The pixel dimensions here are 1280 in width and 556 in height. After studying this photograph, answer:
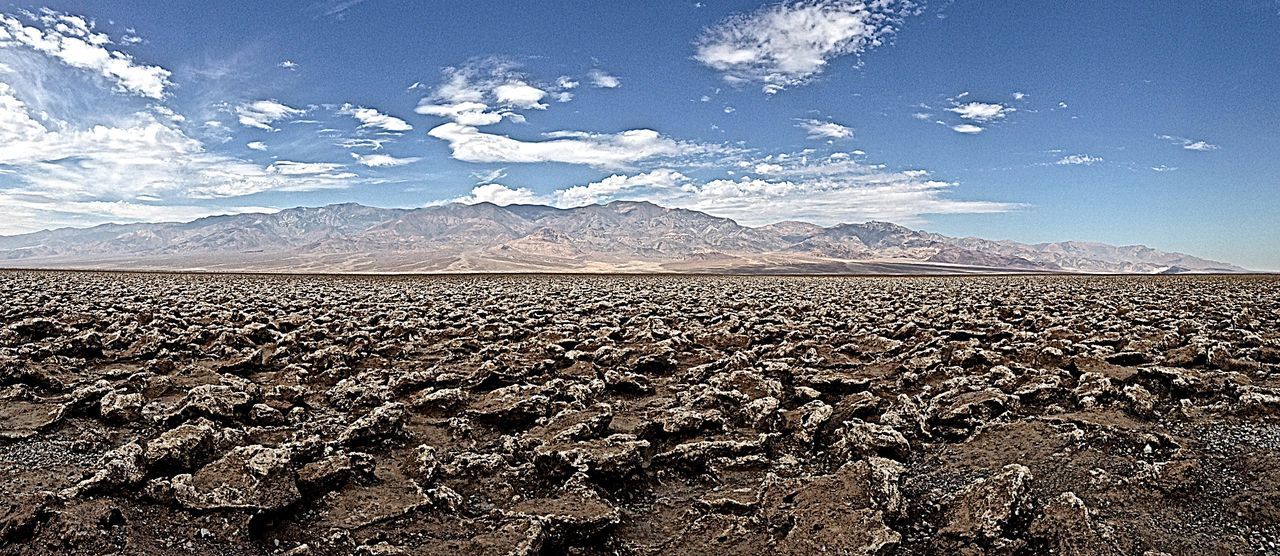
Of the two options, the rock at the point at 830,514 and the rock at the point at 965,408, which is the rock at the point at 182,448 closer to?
the rock at the point at 830,514

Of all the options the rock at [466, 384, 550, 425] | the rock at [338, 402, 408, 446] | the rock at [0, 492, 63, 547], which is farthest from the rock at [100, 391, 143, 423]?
the rock at [466, 384, 550, 425]

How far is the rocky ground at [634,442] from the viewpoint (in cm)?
297

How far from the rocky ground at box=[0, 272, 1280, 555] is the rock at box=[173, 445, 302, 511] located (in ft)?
0.05

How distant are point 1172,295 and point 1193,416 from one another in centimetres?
1248

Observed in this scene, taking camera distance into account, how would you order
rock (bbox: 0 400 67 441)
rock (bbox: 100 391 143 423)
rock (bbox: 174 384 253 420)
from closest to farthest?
rock (bbox: 0 400 67 441) → rock (bbox: 100 391 143 423) → rock (bbox: 174 384 253 420)

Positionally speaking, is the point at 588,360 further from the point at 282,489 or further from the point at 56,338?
the point at 56,338

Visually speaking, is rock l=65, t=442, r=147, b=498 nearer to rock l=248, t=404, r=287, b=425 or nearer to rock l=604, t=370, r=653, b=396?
rock l=248, t=404, r=287, b=425

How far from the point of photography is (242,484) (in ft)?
10.6

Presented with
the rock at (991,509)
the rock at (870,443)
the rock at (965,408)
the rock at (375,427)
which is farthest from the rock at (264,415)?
the rock at (965,408)

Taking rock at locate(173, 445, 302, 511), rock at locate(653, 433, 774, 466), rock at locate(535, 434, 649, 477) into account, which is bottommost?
rock at locate(653, 433, 774, 466)

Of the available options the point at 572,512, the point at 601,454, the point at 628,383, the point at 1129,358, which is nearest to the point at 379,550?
the point at 572,512

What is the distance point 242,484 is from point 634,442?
192 centimetres

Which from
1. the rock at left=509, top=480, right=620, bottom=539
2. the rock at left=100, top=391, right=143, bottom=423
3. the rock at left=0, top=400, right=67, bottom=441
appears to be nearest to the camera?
the rock at left=509, top=480, right=620, bottom=539

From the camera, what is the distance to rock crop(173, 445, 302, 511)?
3.12 metres
